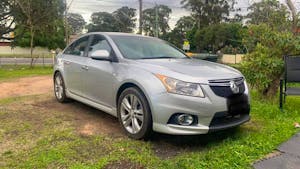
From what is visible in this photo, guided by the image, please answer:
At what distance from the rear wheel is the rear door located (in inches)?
10.4

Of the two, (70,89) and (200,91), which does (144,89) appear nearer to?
(200,91)

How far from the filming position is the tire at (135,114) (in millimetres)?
3806

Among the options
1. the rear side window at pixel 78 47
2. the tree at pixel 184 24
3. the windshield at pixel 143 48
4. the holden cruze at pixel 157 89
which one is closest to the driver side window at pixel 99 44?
the holden cruze at pixel 157 89

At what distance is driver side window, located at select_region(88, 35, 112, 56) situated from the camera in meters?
4.83

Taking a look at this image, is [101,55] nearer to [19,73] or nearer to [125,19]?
[19,73]

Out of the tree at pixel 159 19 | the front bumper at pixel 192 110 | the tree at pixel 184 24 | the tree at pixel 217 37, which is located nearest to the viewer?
the front bumper at pixel 192 110

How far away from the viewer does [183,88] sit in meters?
3.59

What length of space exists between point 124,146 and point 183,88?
3.40ft

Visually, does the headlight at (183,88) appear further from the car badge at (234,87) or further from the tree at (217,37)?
the tree at (217,37)

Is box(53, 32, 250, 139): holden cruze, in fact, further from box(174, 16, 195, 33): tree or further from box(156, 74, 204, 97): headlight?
box(174, 16, 195, 33): tree

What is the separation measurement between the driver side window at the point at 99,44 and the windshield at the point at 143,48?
15 centimetres

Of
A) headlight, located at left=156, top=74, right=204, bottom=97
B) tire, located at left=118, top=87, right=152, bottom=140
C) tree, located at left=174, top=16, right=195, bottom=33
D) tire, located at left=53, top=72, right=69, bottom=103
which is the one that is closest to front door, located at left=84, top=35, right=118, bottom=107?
tire, located at left=118, top=87, right=152, bottom=140

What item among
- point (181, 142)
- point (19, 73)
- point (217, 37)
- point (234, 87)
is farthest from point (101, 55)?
point (217, 37)

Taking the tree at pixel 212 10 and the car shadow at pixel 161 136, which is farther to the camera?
the tree at pixel 212 10
